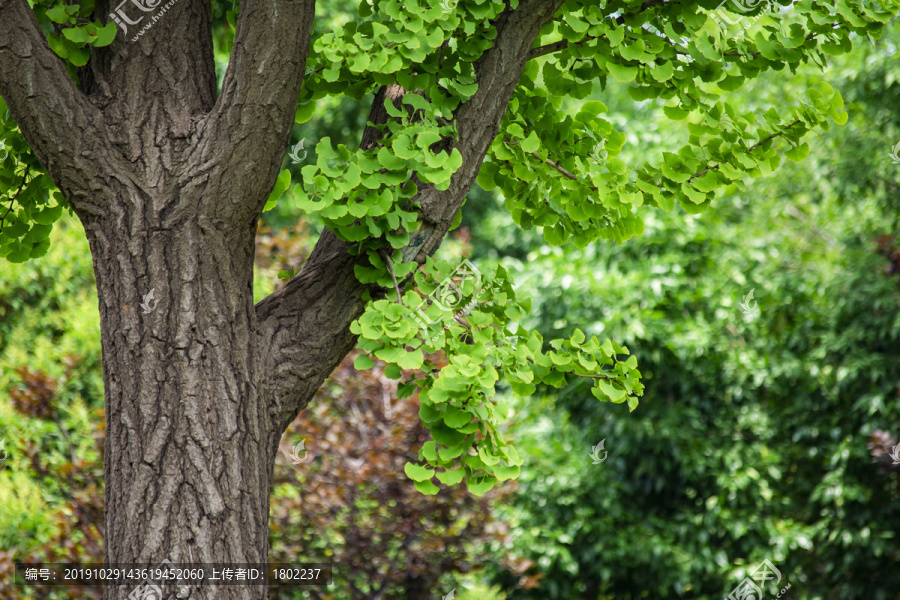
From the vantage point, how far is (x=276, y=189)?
6.09 feet

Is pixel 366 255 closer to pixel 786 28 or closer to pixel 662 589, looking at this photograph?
pixel 786 28

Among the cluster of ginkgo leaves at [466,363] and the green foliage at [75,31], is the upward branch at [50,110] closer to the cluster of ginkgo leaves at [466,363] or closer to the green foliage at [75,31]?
the green foliage at [75,31]

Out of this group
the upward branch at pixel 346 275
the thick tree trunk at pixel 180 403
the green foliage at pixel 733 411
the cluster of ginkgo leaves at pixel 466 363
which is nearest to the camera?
the thick tree trunk at pixel 180 403

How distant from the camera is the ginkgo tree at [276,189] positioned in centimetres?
145

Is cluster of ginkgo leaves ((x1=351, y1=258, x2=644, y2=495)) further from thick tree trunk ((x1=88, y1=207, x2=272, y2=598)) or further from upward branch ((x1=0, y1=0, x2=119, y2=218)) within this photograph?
upward branch ((x1=0, y1=0, x2=119, y2=218))

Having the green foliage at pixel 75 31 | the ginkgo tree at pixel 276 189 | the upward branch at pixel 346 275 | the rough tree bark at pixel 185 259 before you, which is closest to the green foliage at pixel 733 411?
the ginkgo tree at pixel 276 189

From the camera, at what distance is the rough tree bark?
4.66 ft

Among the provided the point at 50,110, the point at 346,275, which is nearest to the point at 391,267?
the point at 346,275

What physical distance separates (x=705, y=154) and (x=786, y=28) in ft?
1.15

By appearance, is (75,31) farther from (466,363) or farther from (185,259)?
(466,363)

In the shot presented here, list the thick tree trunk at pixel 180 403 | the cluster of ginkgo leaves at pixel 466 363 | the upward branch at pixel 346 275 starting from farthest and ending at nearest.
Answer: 1. the upward branch at pixel 346 275
2. the cluster of ginkgo leaves at pixel 466 363
3. the thick tree trunk at pixel 180 403

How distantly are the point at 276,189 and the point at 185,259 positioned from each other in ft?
1.40

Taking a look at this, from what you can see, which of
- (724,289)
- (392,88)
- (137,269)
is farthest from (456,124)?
(724,289)

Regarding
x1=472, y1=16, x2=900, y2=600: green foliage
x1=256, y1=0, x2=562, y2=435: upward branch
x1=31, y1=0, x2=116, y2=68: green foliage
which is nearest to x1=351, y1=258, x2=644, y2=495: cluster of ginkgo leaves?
x1=256, y1=0, x2=562, y2=435: upward branch
